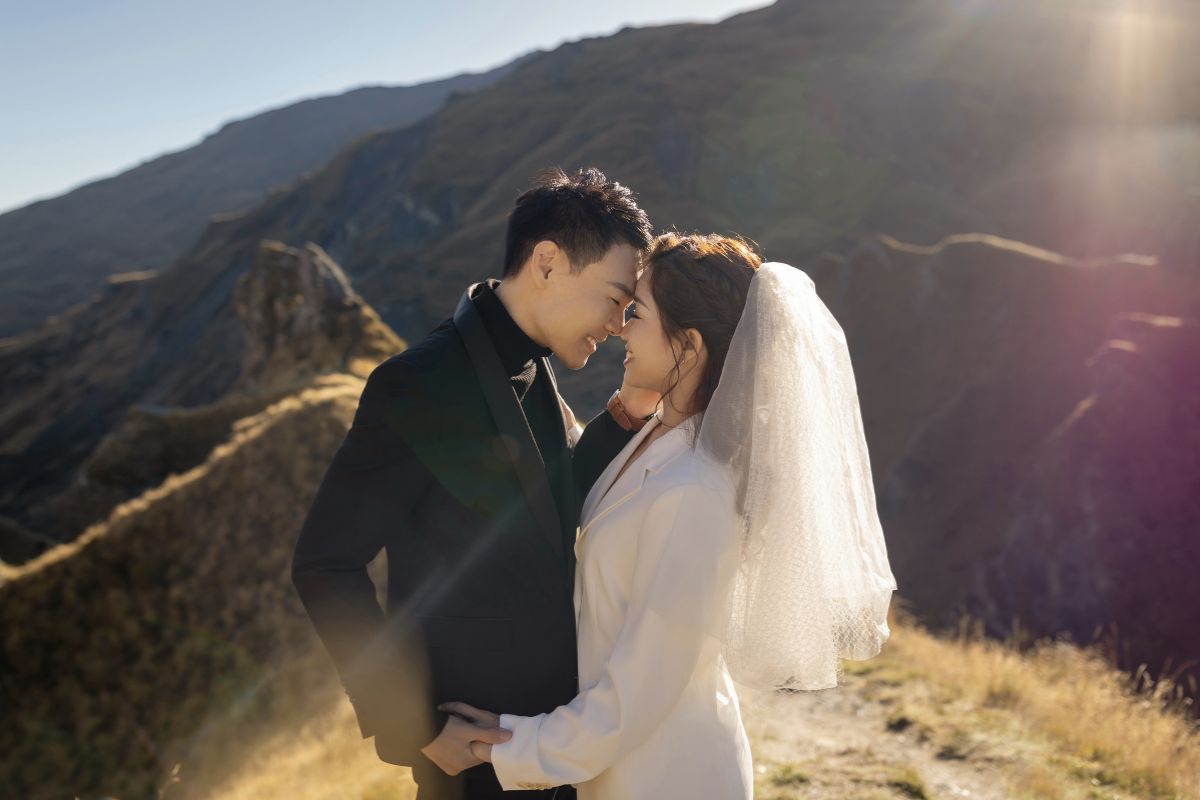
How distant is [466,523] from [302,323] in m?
18.0

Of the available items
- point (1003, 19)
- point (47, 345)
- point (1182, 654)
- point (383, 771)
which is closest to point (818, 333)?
point (383, 771)

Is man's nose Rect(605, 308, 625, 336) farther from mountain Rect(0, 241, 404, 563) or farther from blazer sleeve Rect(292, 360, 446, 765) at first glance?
mountain Rect(0, 241, 404, 563)

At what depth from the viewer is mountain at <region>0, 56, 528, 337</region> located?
98.1m

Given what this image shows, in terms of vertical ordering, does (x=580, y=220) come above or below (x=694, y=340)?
above

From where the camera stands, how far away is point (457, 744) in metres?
2.06

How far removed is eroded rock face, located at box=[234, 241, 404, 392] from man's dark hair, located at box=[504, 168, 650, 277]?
48.7ft

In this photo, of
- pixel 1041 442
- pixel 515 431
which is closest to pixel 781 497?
pixel 515 431

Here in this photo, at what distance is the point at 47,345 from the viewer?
64.9 meters

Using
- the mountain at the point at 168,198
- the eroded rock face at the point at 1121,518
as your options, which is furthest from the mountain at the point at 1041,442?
the mountain at the point at 168,198

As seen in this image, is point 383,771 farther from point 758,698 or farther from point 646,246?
point 646,246

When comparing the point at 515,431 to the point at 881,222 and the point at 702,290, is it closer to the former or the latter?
the point at 702,290

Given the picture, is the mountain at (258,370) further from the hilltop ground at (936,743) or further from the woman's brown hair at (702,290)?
the woman's brown hair at (702,290)

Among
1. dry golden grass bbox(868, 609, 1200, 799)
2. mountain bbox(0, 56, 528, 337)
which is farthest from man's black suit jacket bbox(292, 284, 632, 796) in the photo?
mountain bbox(0, 56, 528, 337)

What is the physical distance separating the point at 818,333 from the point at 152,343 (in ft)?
227
